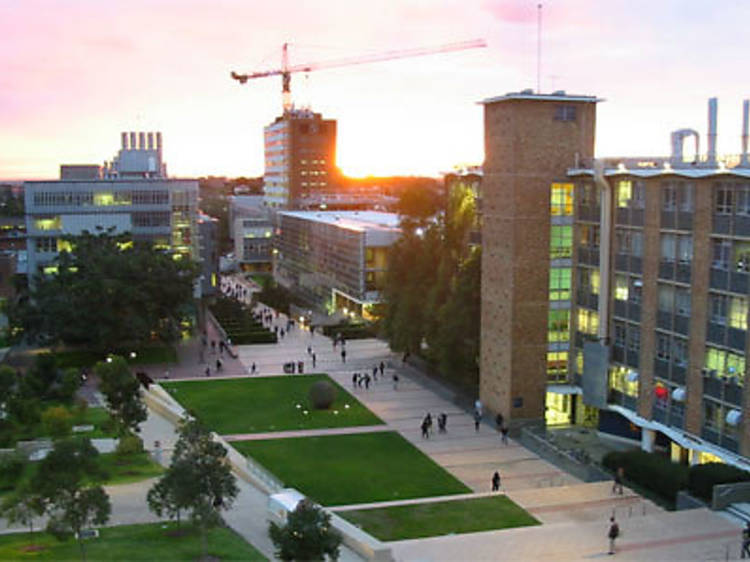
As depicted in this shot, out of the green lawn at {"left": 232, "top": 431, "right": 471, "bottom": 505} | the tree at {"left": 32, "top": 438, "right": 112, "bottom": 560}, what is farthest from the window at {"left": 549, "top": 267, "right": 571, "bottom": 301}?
the tree at {"left": 32, "top": 438, "right": 112, "bottom": 560}

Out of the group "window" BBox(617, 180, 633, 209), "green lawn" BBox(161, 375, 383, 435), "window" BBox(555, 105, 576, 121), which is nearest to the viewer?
"window" BBox(617, 180, 633, 209)

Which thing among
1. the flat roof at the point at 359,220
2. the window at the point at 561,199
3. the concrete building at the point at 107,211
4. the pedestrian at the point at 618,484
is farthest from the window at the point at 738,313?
the concrete building at the point at 107,211

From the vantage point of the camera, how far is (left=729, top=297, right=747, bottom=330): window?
33688mm

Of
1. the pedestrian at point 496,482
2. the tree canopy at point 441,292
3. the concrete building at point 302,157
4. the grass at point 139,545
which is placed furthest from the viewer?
the concrete building at point 302,157

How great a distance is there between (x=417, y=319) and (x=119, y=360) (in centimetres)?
2139

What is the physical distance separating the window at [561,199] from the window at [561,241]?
2.55 feet

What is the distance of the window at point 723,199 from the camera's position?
34625 millimetres

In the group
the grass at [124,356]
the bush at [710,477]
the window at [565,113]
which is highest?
the window at [565,113]

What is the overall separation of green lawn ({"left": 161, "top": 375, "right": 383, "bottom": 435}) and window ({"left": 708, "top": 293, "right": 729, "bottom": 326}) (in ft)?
62.3

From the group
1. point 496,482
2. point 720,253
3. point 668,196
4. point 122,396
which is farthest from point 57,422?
point 720,253

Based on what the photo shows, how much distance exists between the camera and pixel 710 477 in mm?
32438

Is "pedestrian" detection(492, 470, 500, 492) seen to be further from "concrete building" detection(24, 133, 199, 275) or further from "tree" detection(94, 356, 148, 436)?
"concrete building" detection(24, 133, 199, 275)

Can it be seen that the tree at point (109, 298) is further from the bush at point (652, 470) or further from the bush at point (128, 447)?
the bush at point (652, 470)

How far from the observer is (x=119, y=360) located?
41.4 meters
